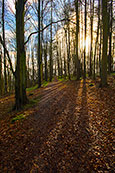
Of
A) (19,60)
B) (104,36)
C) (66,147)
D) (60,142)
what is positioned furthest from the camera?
(104,36)

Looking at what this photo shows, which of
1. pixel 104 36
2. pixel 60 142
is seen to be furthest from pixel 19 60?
pixel 104 36

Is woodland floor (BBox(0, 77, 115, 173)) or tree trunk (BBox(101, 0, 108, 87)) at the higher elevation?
tree trunk (BBox(101, 0, 108, 87))

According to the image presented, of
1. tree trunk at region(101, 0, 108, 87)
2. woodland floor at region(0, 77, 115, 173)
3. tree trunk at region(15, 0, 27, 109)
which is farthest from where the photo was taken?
tree trunk at region(101, 0, 108, 87)

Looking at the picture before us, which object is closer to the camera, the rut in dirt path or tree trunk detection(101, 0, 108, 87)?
the rut in dirt path

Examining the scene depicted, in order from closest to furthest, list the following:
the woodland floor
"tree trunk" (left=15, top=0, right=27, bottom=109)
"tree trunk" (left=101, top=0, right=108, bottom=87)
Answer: the woodland floor < "tree trunk" (left=15, top=0, right=27, bottom=109) < "tree trunk" (left=101, top=0, right=108, bottom=87)

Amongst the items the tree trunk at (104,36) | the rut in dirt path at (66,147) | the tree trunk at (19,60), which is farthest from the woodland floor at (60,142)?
the tree trunk at (104,36)

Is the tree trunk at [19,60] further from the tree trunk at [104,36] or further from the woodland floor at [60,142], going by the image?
the tree trunk at [104,36]

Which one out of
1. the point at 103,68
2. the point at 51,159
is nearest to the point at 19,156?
the point at 51,159

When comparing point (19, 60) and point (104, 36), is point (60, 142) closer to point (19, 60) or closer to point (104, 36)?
point (19, 60)

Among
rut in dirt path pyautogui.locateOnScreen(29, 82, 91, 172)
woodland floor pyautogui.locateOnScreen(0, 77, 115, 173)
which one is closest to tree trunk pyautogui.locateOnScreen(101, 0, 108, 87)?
woodland floor pyautogui.locateOnScreen(0, 77, 115, 173)

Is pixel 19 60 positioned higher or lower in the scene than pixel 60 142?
higher

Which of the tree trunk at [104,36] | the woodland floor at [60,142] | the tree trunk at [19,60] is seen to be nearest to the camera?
the woodland floor at [60,142]

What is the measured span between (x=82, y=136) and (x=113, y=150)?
0.96 meters

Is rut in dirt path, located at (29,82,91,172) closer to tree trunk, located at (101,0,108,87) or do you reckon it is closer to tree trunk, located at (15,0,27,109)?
tree trunk, located at (15,0,27,109)
